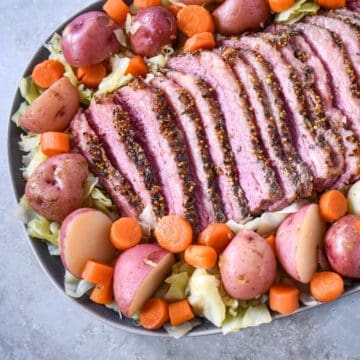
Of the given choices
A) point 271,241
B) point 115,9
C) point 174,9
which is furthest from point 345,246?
point 115,9

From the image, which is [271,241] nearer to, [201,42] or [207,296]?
[207,296]

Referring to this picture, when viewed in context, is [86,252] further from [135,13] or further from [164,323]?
[135,13]

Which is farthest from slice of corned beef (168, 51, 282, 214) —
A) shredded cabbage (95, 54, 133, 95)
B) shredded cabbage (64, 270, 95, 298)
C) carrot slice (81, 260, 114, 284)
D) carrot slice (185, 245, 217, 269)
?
shredded cabbage (64, 270, 95, 298)

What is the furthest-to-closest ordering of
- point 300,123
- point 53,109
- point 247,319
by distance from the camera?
point 53,109 < point 300,123 < point 247,319

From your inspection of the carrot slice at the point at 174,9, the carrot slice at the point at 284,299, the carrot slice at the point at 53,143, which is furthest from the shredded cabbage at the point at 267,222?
the carrot slice at the point at 174,9

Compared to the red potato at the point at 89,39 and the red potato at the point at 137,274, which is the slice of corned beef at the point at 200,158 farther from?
the red potato at the point at 89,39

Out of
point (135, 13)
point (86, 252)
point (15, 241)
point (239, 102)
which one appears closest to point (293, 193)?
point (239, 102)

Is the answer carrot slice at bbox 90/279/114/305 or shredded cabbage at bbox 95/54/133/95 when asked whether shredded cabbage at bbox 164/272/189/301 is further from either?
shredded cabbage at bbox 95/54/133/95
